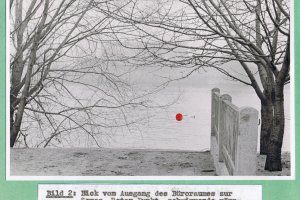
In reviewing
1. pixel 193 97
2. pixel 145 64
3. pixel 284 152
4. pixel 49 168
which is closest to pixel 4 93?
pixel 49 168

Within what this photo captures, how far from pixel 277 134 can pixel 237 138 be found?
1431mm

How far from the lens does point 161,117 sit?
628 cm

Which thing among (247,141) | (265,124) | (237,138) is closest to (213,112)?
(265,124)

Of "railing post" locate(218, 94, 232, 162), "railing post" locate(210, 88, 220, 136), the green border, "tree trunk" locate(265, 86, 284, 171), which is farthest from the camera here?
"railing post" locate(210, 88, 220, 136)

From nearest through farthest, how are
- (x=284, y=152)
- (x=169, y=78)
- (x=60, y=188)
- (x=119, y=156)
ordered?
(x=60, y=188) < (x=284, y=152) < (x=169, y=78) < (x=119, y=156)

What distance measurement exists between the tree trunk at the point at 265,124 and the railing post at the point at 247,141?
87.4 inches

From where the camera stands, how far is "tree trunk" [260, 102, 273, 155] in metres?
6.67

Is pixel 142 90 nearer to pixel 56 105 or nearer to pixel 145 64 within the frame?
pixel 145 64

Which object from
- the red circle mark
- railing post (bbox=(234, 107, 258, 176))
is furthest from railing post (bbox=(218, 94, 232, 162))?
railing post (bbox=(234, 107, 258, 176))

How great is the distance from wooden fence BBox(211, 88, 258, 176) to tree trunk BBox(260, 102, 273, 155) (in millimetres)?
762

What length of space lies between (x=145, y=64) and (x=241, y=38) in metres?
1.15
